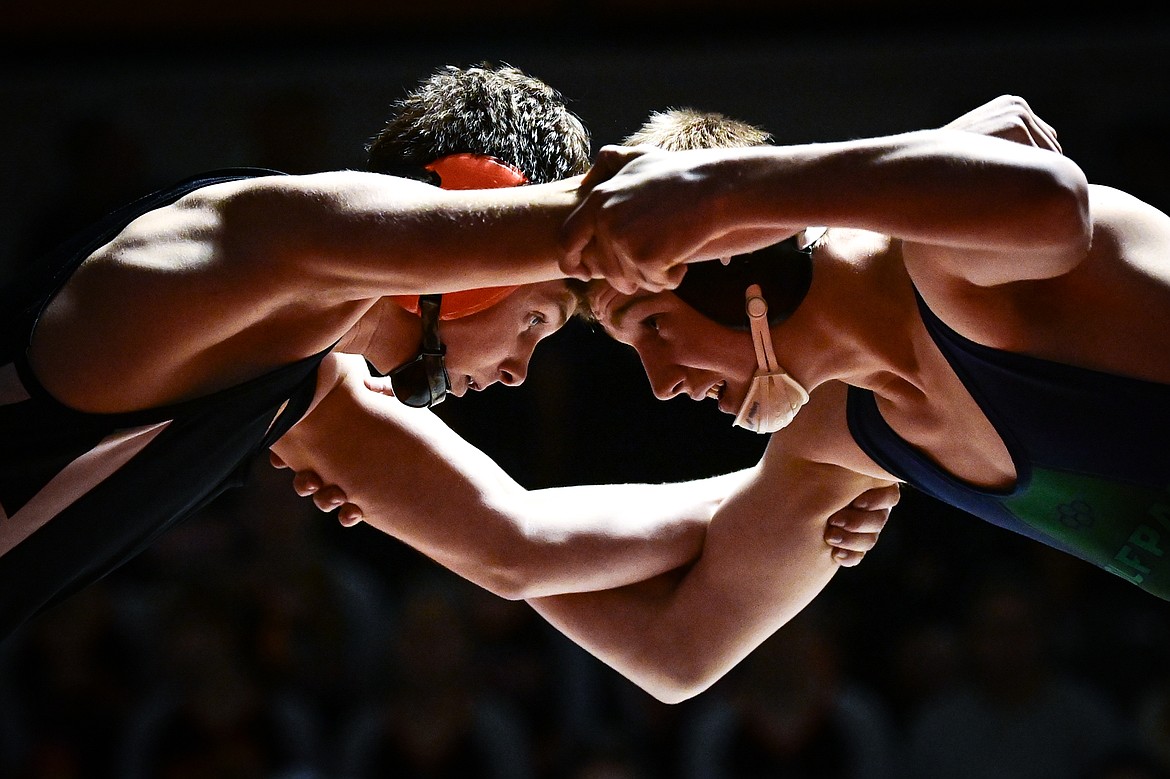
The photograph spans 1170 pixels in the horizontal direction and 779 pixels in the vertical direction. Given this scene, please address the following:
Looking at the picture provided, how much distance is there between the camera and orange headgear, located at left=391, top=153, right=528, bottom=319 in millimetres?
2266

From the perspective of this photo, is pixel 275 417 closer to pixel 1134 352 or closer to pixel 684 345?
pixel 684 345

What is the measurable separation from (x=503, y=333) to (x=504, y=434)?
2473 millimetres

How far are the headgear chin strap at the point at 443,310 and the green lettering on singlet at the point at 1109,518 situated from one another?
933 millimetres

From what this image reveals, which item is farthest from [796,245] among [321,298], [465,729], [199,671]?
[199,671]

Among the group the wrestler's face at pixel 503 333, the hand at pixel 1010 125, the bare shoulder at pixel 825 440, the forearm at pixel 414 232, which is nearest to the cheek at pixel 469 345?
the wrestler's face at pixel 503 333

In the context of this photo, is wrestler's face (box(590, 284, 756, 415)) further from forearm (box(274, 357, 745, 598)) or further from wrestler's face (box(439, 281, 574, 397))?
forearm (box(274, 357, 745, 598))

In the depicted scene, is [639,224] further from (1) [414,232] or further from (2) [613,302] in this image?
(2) [613,302]

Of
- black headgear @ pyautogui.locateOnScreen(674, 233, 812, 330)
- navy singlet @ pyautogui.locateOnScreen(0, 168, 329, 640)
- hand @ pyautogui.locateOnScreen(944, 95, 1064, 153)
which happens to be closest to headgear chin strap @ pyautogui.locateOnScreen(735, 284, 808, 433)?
black headgear @ pyautogui.locateOnScreen(674, 233, 812, 330)

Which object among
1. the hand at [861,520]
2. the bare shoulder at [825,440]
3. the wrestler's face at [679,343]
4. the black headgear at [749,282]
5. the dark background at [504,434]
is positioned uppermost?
the black headgear at [749,282]

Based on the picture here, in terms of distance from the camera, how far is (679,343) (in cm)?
227

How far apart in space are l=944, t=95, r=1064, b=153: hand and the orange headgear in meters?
0.78

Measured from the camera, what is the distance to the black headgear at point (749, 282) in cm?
217

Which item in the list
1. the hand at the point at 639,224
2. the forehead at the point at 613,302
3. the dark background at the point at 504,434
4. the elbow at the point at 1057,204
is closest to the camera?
the elbow at the point at 1057,204

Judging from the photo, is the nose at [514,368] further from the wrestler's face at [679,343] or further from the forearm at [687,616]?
the forearm at [687,616]
